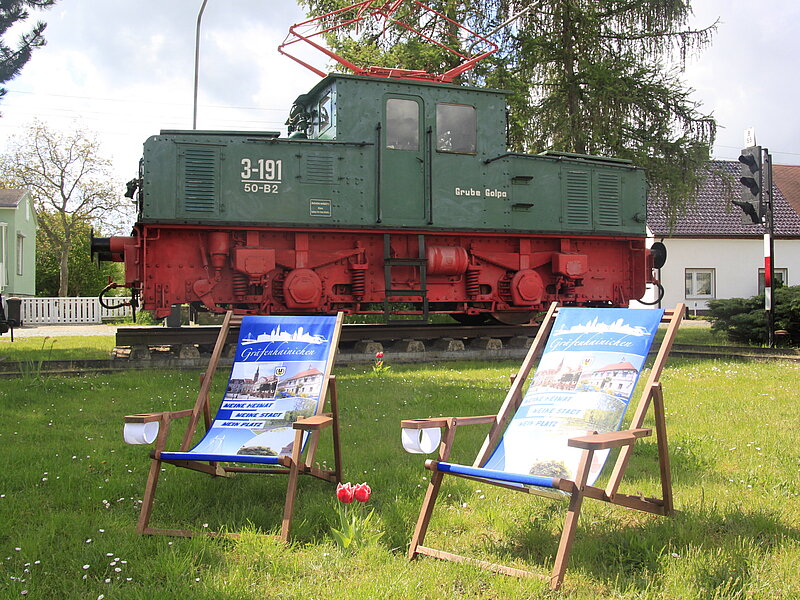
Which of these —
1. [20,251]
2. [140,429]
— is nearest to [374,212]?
[140,429]

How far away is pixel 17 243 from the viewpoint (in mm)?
30172

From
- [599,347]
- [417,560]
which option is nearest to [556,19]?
[599,347]

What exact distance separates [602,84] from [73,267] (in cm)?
3199

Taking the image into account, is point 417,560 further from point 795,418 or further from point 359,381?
point 359,381

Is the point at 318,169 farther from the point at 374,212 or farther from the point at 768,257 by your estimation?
the point at 768,257

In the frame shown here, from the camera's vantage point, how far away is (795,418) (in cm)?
609

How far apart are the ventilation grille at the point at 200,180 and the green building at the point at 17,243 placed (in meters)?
19.0

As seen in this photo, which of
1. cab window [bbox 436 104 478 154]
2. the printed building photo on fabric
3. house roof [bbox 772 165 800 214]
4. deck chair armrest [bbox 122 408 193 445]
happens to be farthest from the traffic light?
house roof [bbox 772 165 800 214]

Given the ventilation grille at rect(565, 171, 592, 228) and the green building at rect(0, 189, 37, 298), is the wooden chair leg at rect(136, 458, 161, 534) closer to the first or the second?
the ventilation grille at rect(565, 171, 592, 228)

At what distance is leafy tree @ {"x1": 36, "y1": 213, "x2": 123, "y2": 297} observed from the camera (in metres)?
38.3

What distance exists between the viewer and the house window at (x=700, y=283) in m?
29.6

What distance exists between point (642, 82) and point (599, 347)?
14.2m

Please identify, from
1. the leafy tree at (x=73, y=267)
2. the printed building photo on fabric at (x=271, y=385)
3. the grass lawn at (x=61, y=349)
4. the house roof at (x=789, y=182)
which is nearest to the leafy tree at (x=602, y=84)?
the grass lawn at (x=61, y=349)

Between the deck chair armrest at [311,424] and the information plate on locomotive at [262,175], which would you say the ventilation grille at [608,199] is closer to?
the information plate on locomotive at [262,175]
